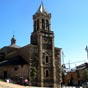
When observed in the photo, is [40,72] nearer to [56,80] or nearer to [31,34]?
[56,80]

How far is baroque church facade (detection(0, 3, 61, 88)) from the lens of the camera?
5647cm

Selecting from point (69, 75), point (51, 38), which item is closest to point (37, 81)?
point (51, 38)

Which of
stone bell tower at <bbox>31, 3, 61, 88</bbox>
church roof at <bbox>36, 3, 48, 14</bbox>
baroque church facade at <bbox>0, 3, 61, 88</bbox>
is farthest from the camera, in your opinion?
church roof at <bbox>36, 3, 48, 14</bbox>

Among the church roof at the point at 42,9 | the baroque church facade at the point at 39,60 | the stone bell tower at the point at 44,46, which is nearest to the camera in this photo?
the baroque church facade at the point at 39,60

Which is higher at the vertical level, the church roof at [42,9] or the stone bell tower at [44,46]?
the church roof at [42,9]

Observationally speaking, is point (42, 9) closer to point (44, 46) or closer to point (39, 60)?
point (44, 46)

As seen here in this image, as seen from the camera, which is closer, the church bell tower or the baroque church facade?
the baroque church facade

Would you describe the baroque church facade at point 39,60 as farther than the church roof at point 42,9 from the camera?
No

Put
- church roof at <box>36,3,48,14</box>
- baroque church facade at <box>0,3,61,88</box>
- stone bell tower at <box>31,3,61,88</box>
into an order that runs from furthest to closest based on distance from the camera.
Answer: church roof at <box>36,3,48,14</box> → stone bell tower at <box>31,3,61,88</box> → baroque church facade at <box>0,3,61,88</box>

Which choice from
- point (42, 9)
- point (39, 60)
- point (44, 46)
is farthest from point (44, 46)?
point (42, 9)

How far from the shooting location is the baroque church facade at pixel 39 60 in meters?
56.5

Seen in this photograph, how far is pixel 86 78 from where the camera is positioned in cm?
7481

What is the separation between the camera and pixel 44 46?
59000 mm

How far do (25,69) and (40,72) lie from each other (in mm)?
3217
